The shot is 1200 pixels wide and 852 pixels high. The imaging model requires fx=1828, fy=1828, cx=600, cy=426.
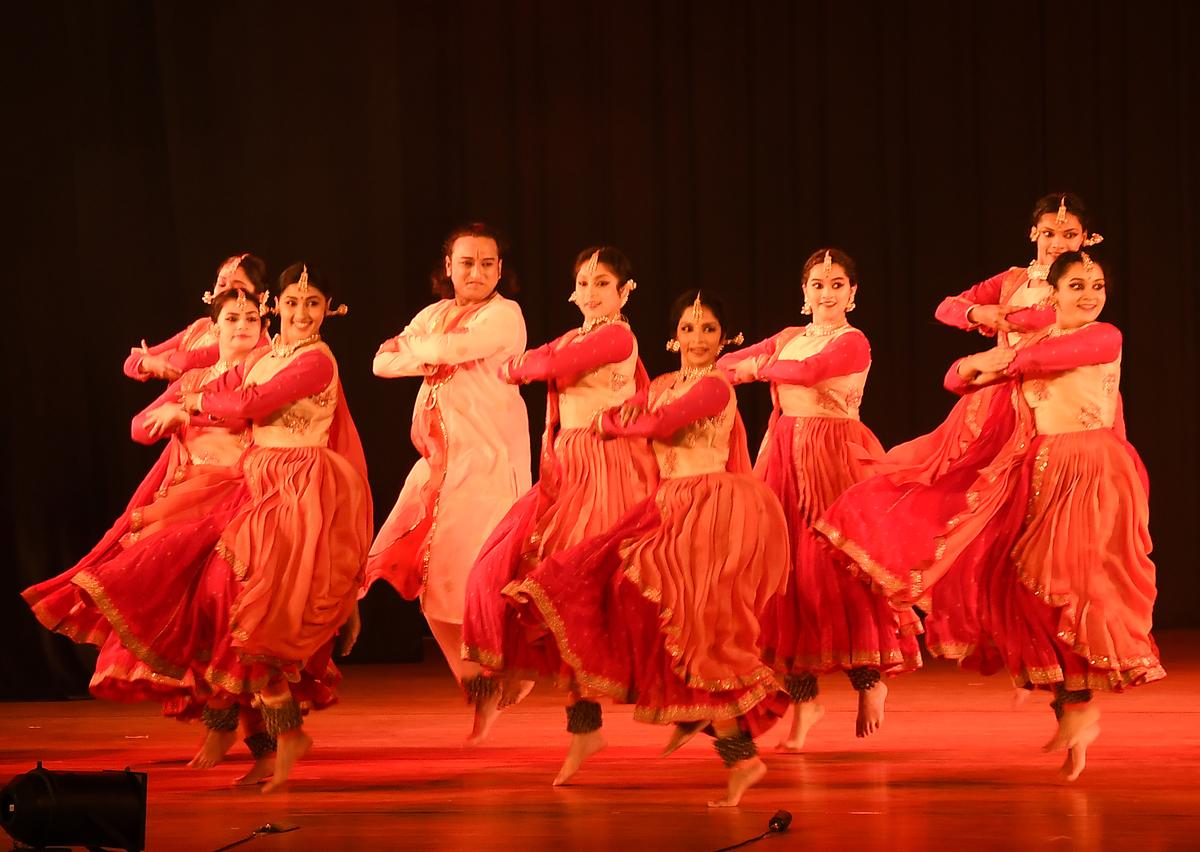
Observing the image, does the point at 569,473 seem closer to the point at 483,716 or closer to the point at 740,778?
the point at 483,716

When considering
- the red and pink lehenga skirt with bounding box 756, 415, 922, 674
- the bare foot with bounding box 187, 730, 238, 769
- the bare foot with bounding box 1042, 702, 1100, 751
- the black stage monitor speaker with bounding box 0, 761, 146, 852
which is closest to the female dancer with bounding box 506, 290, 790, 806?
the red and pink lehenga skirt with bounding box 756, 415, 922, 674

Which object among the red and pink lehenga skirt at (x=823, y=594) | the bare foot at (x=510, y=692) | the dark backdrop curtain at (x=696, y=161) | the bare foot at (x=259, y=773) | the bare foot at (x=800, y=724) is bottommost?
the bare foot at (x=800, y=724)

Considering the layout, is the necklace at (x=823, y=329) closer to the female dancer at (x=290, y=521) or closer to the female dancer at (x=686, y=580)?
Answer: the female dancer at (x=686, y=580)

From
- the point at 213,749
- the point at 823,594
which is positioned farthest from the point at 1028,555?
the point at 213,749

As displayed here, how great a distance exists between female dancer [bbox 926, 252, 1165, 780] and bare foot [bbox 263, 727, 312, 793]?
66.3 inches

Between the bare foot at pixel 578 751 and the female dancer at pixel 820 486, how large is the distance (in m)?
0.76

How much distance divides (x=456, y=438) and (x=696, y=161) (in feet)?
9.20

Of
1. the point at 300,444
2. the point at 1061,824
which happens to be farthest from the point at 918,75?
the point at 1061,824

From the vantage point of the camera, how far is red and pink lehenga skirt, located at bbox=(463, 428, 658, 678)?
475 cm

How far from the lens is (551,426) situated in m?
5.13

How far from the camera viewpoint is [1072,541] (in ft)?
15.0

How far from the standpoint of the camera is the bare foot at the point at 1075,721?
179 inches

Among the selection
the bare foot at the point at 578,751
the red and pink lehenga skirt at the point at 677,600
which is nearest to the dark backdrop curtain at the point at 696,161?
the bare foot at the point at 578,751

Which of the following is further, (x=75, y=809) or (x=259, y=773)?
(x=259, y=773)
